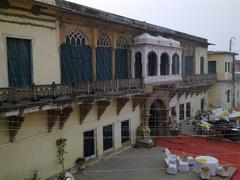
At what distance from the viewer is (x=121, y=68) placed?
17531 mm

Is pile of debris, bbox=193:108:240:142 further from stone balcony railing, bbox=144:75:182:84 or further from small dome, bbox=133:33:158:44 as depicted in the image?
small dome, bbox=133:33:158:44

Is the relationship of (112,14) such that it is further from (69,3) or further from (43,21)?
(43,21)

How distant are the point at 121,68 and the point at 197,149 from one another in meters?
7.28

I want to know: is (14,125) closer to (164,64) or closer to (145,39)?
(145,39)

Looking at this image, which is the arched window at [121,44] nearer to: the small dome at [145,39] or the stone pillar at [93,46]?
the small dome at [145,39]

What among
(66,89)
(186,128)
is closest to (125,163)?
(66,89)

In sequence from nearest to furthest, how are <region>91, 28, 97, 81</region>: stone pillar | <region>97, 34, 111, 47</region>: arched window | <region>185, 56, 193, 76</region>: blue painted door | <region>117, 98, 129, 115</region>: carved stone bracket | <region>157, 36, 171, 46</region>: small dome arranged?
1. <region>91, 28, 97, 81</region>: stone pillar
2. <region>97, 34, 111, 47</region>: arched window
3. <region>117, 98, 129, 115</region>: carved stone bracket
4. <region>157, 36, 171, 46</region>: small dome
5. <region>185, 56, 193, 76</region>: blue painted door

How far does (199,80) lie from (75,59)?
49.6 feet

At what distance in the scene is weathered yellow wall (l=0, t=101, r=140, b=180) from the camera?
1054 cm

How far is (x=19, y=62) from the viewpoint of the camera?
1104 cm

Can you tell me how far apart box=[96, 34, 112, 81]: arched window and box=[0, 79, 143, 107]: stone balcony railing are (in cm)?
130

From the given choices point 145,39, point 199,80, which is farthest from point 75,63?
point 199,80

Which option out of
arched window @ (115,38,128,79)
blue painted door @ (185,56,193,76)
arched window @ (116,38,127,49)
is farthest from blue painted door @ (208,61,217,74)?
arched window @ (116,38,127,49)

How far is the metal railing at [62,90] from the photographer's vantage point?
9.46m
